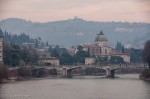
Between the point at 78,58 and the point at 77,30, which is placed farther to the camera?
the point at 77,30

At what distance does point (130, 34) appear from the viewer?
8675 cm

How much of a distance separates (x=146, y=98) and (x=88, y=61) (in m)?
18.2

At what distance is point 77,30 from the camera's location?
281ft

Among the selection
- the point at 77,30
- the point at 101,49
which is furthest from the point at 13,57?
the point at 77,30

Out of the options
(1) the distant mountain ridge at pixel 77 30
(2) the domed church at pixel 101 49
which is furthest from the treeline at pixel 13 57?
(1) the distant mountain ridge at pixel 77 30

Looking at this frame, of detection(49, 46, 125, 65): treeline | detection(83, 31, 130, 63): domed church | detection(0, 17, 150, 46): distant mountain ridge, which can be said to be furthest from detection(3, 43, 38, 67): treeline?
detection(0, 17, 150, 46): distant mountain ridge

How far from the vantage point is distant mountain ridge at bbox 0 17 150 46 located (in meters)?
80.3

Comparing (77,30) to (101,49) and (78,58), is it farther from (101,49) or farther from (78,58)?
(78,58)

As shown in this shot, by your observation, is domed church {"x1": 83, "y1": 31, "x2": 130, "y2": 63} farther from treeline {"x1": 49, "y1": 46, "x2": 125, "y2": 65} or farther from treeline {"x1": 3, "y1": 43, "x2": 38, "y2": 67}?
treeline {"x1": 3, "y1": 43, "x2": 38, "y2": 67}

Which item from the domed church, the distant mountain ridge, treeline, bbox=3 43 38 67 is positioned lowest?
treeline, bbox=3 43 38 67

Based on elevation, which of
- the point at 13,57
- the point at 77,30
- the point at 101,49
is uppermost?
the point at 77,30

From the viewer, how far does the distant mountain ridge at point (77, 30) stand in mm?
80312

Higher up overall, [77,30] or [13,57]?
[77,30]

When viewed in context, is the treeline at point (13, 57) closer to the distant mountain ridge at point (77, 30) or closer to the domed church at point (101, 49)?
the domed church at point (101, 49)
